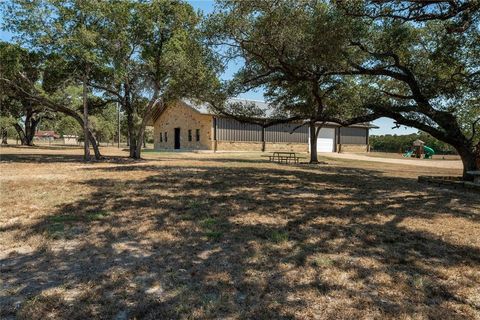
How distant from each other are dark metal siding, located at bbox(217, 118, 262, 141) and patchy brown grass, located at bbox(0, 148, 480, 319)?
90.2 feet

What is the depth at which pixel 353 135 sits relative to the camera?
45.0 m

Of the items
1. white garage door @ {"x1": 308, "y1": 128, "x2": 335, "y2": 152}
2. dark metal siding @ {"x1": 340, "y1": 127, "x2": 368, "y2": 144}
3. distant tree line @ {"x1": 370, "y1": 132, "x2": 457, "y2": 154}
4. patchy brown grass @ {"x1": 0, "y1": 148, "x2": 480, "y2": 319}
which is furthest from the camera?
distant tree line @ {"x1": 370, "y1": 132, "x2": 457, "y2": 154}

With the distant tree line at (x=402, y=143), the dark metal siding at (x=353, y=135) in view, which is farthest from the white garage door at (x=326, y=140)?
the distant tree line at (x=402, y=143)

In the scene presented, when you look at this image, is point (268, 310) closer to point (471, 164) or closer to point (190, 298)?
point (190, 298)

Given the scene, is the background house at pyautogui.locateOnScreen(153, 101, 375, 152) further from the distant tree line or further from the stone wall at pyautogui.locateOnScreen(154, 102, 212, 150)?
the distant tree line

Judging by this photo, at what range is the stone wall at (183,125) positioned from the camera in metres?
36.0

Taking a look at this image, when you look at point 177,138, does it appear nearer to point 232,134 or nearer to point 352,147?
point 232,134

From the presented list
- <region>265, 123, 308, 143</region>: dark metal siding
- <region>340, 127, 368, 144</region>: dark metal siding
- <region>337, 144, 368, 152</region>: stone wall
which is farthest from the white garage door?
<region>265, 123, 308, 143</region>: dark metal siding

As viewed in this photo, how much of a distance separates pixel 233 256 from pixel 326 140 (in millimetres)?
39327

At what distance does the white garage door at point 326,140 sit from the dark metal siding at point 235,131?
25.1 feet

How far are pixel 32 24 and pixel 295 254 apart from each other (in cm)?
1752

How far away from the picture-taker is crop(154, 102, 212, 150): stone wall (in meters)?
36.0

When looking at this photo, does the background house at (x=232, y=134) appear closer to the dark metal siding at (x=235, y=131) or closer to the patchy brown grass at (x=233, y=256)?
the dark metal siding at (x=235, y=131)

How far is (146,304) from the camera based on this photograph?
3.57m
